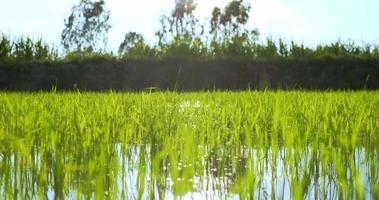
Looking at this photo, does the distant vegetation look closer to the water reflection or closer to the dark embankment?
the dark embankment

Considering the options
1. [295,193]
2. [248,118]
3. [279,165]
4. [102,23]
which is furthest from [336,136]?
[102,23]

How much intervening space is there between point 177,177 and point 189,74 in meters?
7.92

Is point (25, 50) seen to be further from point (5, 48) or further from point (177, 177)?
point (177, 177)

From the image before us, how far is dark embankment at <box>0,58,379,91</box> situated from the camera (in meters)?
9.40

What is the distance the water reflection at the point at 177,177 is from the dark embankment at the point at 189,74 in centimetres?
712

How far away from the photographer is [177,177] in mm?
1859

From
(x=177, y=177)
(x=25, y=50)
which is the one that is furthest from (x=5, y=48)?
(x=177, y=177)

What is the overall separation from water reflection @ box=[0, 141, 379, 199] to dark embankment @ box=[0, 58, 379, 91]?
7117 mm

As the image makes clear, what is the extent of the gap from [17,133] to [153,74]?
698cm

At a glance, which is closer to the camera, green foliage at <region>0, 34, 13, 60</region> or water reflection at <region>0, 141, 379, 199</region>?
water reflection at <region>0, 141, 379, 199</region>

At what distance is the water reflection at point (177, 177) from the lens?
69.6 inches

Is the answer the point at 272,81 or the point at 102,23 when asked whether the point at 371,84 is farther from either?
the point at 102,23

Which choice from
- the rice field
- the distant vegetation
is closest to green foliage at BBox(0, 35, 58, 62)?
the distant vegetation

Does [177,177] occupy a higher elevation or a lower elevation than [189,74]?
lower
